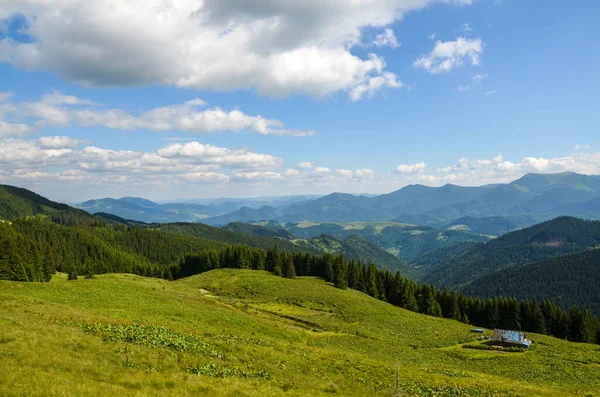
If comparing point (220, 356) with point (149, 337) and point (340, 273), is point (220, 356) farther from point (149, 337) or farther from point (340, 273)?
point (340, 273)

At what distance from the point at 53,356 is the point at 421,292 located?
11116 centimetres

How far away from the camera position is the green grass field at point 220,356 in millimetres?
18531

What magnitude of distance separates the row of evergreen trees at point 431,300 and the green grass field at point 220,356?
121ft

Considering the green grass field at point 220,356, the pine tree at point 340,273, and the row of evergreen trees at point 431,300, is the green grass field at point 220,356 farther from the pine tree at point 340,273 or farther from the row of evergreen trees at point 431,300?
the pine tree at point 340,273

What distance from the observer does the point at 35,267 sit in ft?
267

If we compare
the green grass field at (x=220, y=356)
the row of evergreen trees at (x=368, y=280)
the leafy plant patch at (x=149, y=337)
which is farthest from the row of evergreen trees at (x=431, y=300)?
the leafy plant patch at (x=149, y=337)

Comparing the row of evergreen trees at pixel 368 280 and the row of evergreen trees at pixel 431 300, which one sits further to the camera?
the row of evergreen trees at pixel 431 300

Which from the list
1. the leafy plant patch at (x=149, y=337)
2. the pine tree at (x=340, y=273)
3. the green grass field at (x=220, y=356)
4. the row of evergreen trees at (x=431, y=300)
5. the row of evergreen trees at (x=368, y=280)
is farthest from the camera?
the pine tree at (x=340, y=273)

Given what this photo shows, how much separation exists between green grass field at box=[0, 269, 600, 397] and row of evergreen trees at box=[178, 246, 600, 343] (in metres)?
36.7

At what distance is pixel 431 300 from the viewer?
359 ft

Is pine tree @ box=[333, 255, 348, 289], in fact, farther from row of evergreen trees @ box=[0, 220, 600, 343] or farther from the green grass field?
the green grass field

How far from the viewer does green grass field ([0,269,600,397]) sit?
18.5 meters

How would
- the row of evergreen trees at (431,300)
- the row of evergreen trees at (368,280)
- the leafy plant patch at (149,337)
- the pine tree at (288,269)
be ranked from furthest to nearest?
the pine tree at (288,269)
the row of evergreen trees at (431,300)
the row of evergreen trees at (368,280)
the leafy plant patch at (149,337)

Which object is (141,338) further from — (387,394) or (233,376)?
(387,394)
